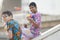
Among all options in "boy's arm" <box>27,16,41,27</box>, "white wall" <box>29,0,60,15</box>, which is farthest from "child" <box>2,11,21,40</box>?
"white wall" <box>29,0,60,15</box>

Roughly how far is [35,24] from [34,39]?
36cm

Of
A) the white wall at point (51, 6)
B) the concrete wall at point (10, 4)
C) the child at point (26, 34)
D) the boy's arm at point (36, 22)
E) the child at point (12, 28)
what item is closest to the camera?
the child at point (12, 28)

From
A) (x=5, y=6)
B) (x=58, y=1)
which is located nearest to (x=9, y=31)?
(x=58, y=1)

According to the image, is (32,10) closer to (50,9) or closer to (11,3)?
(50,9)

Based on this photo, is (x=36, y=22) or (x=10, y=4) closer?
(x=36, y=22)

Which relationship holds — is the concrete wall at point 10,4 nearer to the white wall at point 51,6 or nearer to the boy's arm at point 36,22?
the white wall at point 51,6

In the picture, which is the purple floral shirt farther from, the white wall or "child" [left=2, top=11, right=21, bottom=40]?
the white wall

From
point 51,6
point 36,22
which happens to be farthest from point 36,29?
point 51,6

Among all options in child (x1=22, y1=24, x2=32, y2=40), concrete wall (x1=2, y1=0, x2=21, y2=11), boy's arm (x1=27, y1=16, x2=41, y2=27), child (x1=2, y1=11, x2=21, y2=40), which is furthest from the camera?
concrete wall (x1=2, y1=0, x2=21, y2=11)

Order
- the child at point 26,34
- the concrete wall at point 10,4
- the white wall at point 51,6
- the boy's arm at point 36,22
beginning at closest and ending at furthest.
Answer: the boy's arm at point 36,22
the child at point 26,34
the white wall at point 51,6
the concrete wall at point 10,4

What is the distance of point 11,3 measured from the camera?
49.9ft

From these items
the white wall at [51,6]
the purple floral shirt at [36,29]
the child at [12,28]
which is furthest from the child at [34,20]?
A: the white wall at [51,6]

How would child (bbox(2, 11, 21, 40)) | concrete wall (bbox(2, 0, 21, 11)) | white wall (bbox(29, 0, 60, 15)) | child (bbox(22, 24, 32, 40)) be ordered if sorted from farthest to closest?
concrete wall (bbox(2, 0, 21, 11)), white wall (bbox(29, 0, 60, 15)), child (bbox(22, 24, 32, 40)), child (bbox(2, 11, 21, 40))

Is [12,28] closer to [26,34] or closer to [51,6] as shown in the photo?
[26,34]
